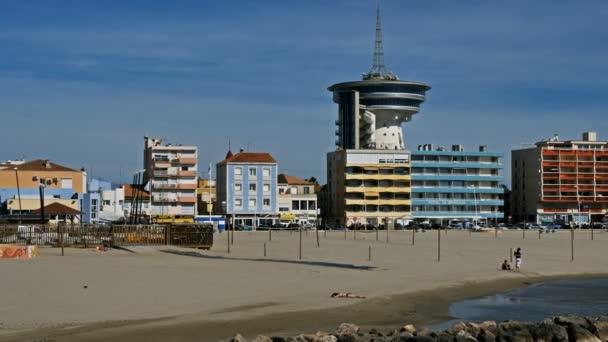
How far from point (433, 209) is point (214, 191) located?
3428 centimetres

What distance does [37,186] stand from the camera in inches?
3415

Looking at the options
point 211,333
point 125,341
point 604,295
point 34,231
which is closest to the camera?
point 125,341

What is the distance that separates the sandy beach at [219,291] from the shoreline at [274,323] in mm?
29

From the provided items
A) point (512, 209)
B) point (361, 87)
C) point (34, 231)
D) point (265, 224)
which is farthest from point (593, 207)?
point (34, 231)

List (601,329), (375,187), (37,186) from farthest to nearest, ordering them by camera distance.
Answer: (375,187) → (37,186) → (601,329)

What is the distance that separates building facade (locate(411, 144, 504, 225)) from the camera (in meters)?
124

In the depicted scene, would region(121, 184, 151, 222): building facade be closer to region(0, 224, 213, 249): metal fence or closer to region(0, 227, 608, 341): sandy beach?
region(0, 224, 213, 249): metal fence

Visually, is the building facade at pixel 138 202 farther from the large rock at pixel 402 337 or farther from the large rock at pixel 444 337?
the large rock at pixel 444 337

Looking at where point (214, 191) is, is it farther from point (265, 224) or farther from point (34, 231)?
point (34, 231)

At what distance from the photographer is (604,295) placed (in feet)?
102

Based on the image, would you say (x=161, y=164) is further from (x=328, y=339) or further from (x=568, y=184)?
(x=328, y=339)

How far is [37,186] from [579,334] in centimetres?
7662

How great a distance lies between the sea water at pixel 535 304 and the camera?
24281mm

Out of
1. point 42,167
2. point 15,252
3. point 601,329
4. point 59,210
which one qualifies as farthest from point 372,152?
point 601,329
